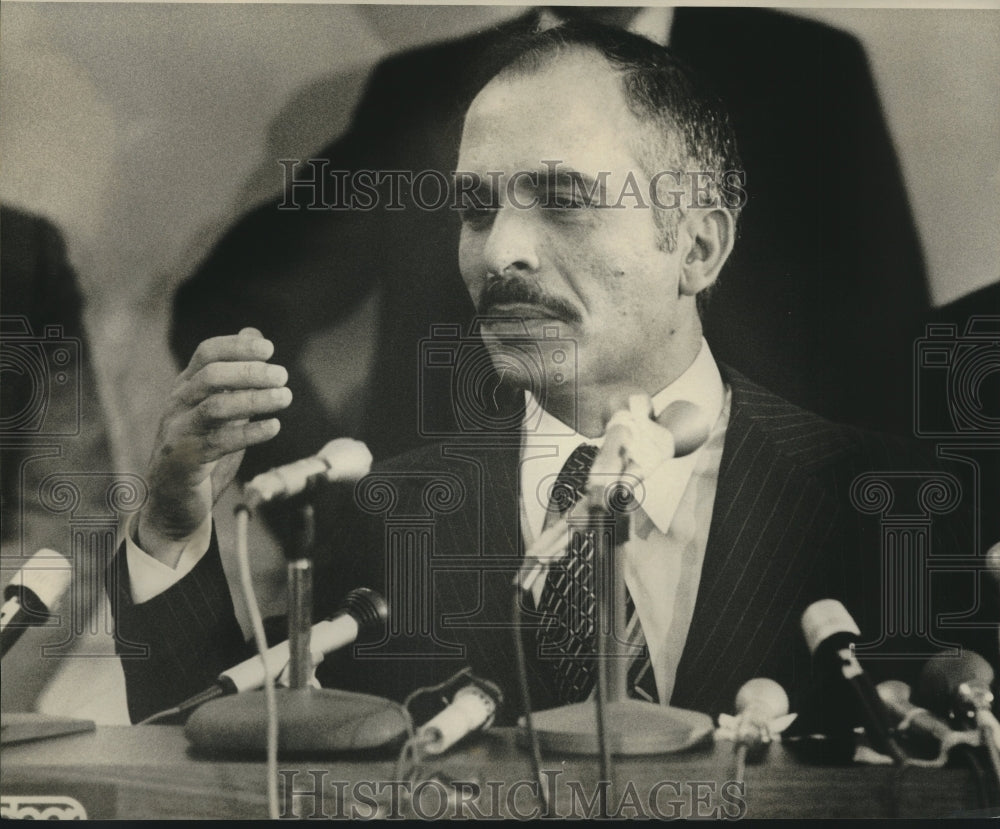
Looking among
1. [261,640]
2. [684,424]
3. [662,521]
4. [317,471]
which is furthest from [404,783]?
[684,424]

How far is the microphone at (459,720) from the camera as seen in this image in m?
2.34

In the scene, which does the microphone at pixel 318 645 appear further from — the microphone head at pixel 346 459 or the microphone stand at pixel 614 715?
the microphone stand at pixel 614 715

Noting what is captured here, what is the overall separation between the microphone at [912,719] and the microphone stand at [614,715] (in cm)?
44

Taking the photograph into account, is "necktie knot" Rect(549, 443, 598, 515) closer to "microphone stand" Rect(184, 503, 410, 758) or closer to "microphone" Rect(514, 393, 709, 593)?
"microphone" Rect(514, 393, 709, 593)

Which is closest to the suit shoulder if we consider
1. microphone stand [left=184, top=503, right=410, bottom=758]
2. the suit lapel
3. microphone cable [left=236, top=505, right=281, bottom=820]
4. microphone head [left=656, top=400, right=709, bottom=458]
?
the suit lapel

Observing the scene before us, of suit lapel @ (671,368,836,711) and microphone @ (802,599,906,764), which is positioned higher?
suit lapel @ (671,368,836,711)

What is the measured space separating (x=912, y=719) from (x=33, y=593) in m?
2.11

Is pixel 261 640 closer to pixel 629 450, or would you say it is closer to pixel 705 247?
pixel 629 450

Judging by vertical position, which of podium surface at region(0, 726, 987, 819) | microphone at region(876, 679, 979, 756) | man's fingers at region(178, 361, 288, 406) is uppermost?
man's fingers at region(178, 361, 288, 406)

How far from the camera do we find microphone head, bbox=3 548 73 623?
2.37m

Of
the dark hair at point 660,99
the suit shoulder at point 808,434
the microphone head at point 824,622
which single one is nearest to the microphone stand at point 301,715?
the microphone head at point 824,622

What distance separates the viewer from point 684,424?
2.38m

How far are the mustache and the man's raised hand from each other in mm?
553

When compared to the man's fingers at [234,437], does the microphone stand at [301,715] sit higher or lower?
lower
